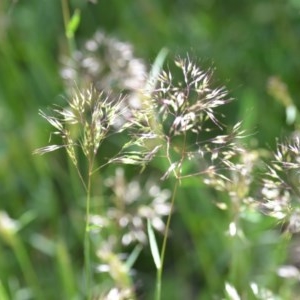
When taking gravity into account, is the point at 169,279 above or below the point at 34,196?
below

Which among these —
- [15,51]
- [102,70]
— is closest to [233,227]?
[102,70]

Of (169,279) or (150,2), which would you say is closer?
(169,279)

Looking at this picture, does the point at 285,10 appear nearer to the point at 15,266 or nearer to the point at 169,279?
the point at 169,279

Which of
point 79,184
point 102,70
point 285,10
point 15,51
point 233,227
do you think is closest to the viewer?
point 233,227

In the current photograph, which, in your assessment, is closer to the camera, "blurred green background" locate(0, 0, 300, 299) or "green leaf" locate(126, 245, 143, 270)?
"green leaf" locate(126, 245, 143, 270)

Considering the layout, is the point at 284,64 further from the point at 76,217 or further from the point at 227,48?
the point at 76,217

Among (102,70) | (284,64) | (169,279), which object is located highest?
(102,70)

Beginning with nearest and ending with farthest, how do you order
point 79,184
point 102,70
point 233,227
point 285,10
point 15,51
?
point 233,227
point 102,70
point 79,184
point 285,10
point 15,51

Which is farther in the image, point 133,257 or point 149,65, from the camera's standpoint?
point 149,65
